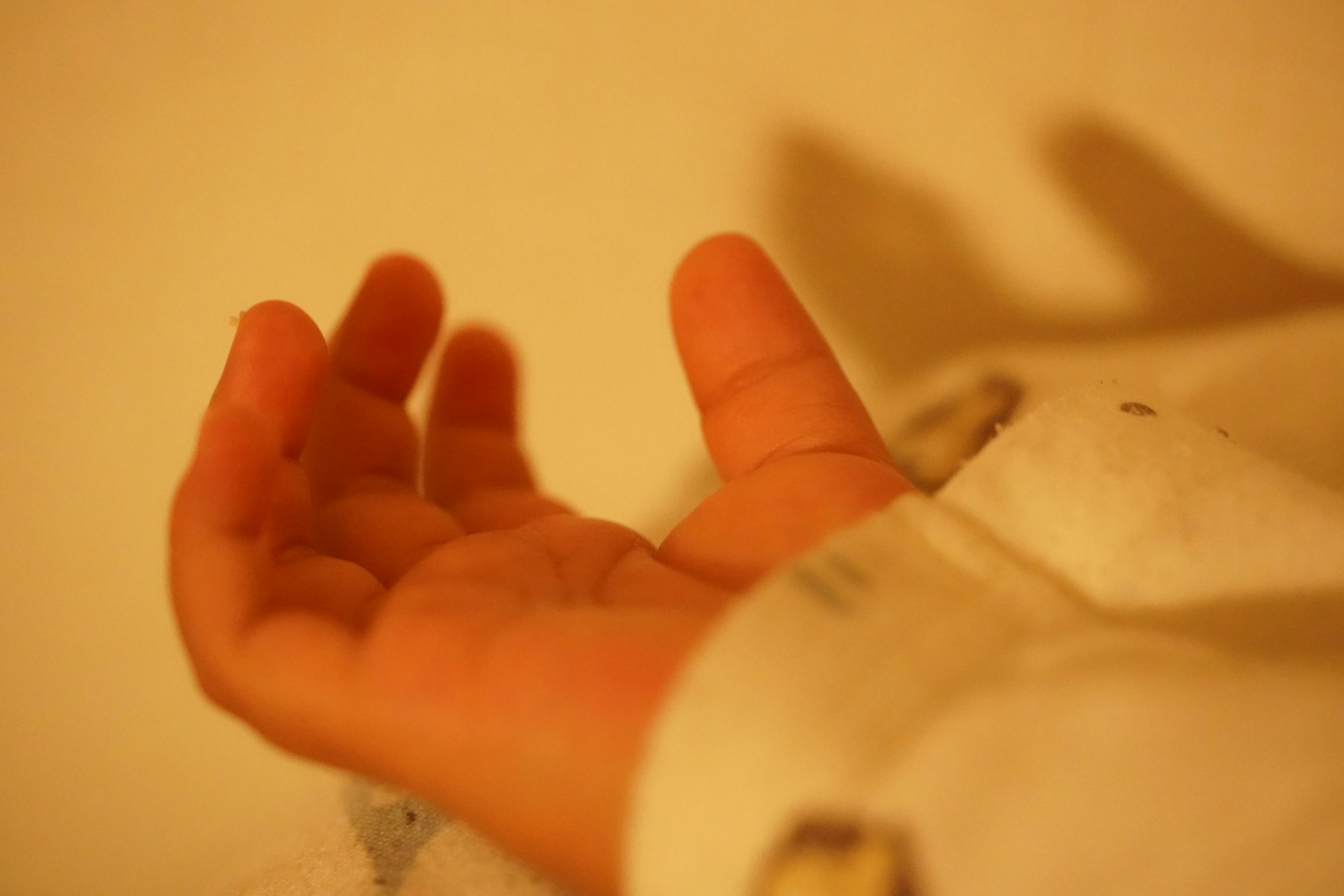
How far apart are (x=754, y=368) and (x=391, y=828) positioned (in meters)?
0.23

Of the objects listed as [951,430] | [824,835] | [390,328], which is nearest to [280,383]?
[390,328]

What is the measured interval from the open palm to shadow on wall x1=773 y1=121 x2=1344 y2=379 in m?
0.13

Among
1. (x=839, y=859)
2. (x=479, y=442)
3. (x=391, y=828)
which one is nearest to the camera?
(x=839, y=859)

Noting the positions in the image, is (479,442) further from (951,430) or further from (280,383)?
(951,430)

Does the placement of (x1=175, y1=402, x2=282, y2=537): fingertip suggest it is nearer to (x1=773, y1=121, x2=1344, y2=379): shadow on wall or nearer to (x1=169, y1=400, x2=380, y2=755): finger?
(x1=169, y1=400, x2=380, y2=755): finger

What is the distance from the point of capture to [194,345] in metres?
0.41

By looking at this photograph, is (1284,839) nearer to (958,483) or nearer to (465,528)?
(958,483)

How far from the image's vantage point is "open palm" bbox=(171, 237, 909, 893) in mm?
208

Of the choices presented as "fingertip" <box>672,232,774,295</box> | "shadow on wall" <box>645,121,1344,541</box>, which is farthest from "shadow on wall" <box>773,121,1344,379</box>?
"fingertip" <box>672,232,774,295</box>

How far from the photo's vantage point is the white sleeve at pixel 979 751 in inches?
6.8

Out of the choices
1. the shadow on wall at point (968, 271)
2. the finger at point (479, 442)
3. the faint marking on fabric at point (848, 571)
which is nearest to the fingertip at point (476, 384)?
the finger at point (479, 442)

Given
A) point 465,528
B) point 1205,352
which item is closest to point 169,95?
point 465,528

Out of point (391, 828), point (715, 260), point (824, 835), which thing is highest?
point (715, 260)

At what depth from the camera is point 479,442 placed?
416 mm
